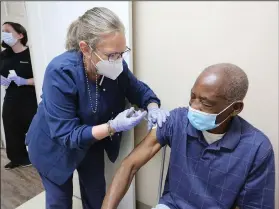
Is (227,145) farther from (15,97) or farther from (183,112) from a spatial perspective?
(15,97)

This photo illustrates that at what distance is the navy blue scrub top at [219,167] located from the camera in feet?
3.45

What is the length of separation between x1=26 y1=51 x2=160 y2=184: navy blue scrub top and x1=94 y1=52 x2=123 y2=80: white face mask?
7 centimetres

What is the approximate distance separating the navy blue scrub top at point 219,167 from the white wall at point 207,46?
0.62ft

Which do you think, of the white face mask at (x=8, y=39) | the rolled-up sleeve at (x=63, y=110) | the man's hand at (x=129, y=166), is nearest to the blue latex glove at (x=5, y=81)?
the white face mask at (x=8, y=39)

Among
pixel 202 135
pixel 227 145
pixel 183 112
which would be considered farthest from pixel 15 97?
pixel 227 145

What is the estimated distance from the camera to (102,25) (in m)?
1.11

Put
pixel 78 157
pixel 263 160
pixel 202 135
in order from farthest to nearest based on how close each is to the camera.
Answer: pixel 78 157 → pixel 202 135 → pixel 263 160

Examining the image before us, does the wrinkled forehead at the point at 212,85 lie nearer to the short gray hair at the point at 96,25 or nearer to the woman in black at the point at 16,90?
the short gray hair at the point at 96,25

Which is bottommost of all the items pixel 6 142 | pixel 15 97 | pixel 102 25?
pixel 6 142

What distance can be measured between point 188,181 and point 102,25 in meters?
0.80

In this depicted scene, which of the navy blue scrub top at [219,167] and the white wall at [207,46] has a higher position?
the white wall at [207,46]

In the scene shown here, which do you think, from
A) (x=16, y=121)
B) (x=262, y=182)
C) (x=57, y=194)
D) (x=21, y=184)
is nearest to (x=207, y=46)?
(x=262, y=182)

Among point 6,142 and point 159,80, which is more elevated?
point 159,80

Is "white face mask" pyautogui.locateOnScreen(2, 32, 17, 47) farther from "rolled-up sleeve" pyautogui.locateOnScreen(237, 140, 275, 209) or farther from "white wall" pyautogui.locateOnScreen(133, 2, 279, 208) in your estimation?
"rolled-up sleeve" pyautogui.locateOnScreen(237, 140, 275, 209)
